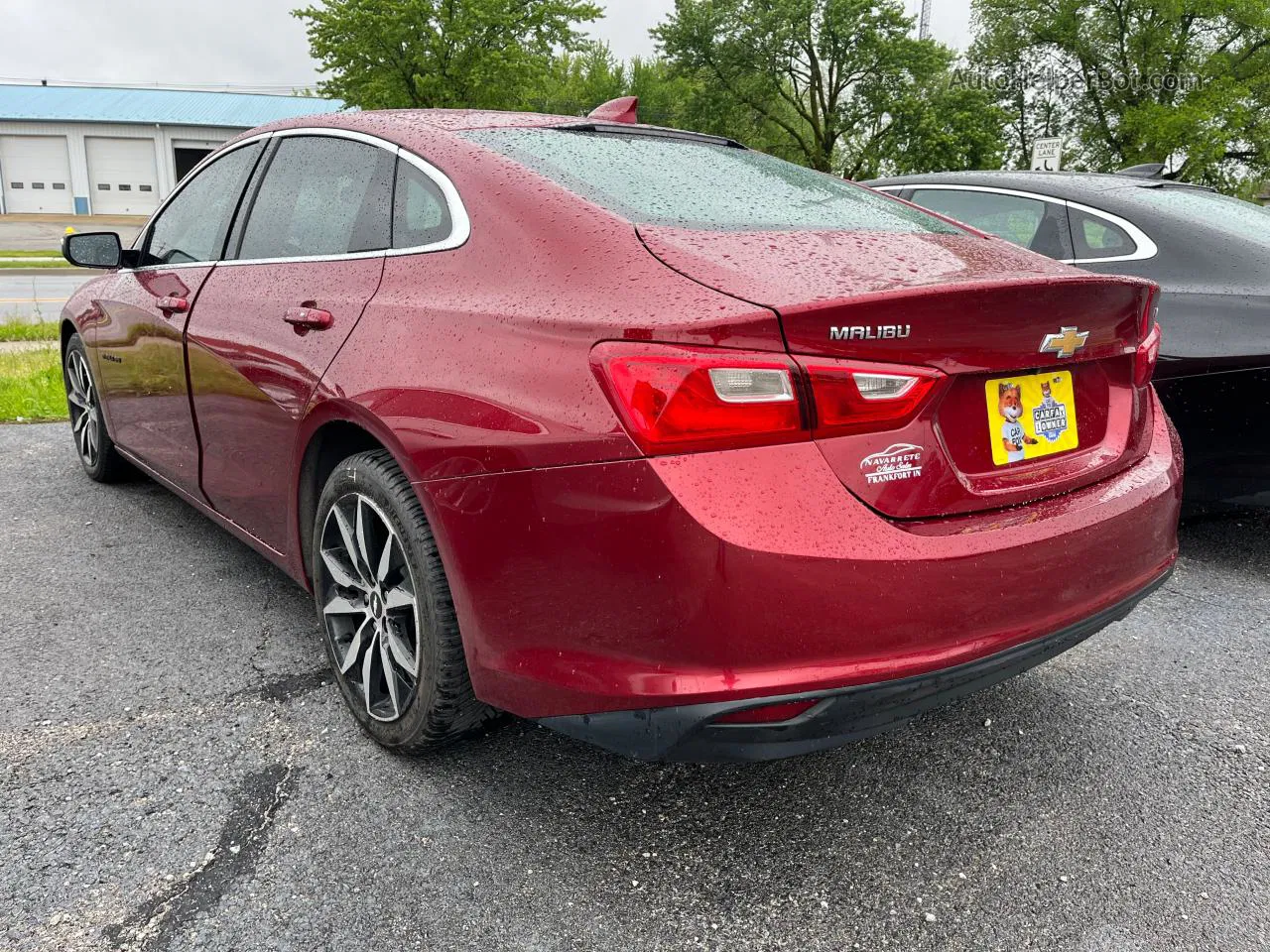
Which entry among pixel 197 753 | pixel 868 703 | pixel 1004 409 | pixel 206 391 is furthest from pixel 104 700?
pixel 1004 409

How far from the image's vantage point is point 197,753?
7.52 ft

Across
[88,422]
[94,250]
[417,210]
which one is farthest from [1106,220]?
[88,422]

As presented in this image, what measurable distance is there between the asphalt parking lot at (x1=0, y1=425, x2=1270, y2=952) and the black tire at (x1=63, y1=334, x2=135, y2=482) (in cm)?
165

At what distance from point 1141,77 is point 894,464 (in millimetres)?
38266

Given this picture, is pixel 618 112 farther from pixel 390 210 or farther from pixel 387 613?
pixel 387 613

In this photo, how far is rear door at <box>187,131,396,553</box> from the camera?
233 cm

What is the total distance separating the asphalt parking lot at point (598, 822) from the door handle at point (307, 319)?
3.35 feet

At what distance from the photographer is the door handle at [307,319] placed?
2.30 m

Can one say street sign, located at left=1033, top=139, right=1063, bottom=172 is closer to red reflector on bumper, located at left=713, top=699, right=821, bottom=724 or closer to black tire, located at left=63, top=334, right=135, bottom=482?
black tire, located at left=63, top=334, right=135, bottom=482

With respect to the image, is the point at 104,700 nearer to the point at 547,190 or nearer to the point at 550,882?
the point at 550,882

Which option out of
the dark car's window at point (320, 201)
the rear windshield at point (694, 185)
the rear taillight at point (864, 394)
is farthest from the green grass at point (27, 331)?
the rear taillight at point (864, 394)

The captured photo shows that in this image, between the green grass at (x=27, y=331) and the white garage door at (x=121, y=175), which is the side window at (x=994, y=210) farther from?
the white garage door at (x=121, y=175)

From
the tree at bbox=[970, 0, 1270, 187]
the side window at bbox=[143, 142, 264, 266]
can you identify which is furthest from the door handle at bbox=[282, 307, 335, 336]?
the tree at bbox=[970, 0, 1270, 187]

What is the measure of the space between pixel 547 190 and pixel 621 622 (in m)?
0.94
